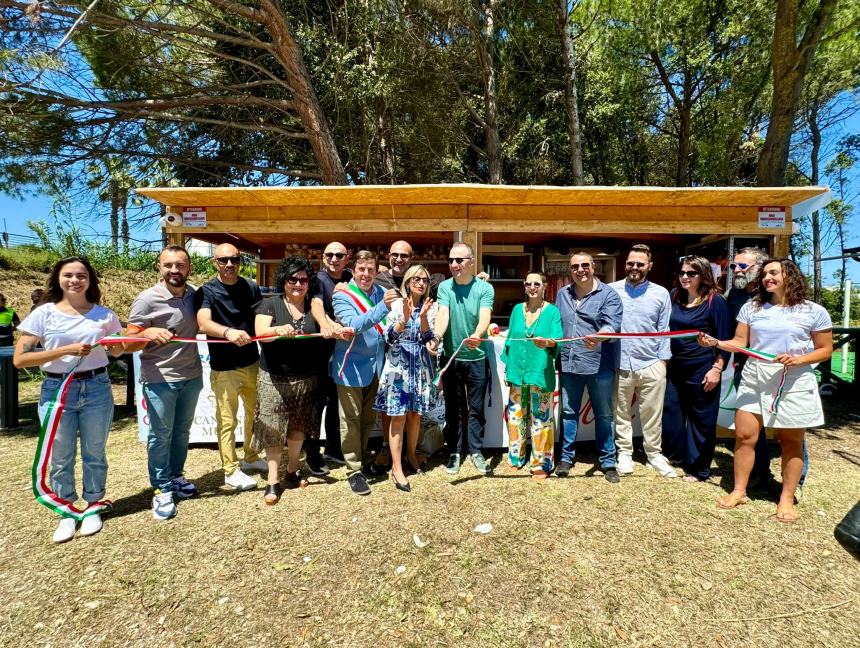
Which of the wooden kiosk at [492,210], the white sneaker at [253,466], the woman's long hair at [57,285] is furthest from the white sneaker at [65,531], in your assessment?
the wooden kiosk at [492,210]

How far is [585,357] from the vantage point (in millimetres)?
3258

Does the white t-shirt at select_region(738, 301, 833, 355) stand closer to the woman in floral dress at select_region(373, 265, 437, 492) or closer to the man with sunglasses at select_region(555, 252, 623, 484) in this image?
the man with sunglasses at select_region(555, 252, 623, 484)

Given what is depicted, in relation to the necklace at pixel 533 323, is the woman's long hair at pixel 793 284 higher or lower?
higher

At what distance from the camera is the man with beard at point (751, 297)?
3090 mm

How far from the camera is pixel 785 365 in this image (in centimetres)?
266

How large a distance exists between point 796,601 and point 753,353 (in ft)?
4.58

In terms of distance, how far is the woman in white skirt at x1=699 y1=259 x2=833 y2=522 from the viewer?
2658 millimetres

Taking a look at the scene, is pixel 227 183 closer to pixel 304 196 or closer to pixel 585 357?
pixel 304 196

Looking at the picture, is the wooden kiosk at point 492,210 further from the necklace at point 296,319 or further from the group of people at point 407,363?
the necklace at point 296,319

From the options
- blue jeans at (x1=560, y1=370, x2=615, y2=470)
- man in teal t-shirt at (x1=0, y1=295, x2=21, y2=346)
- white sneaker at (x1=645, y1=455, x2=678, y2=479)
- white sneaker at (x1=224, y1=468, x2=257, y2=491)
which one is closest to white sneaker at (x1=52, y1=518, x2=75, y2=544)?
white sneaker at (x1=224, y1=468, x2=257, y2=491)

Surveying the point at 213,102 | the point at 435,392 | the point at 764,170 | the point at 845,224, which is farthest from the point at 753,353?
the point at 845,224

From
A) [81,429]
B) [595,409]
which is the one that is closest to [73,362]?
[81,429]

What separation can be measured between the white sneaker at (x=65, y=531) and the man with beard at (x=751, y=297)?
4.52m

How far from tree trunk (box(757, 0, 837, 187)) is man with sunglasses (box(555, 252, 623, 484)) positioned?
4.97 meters
